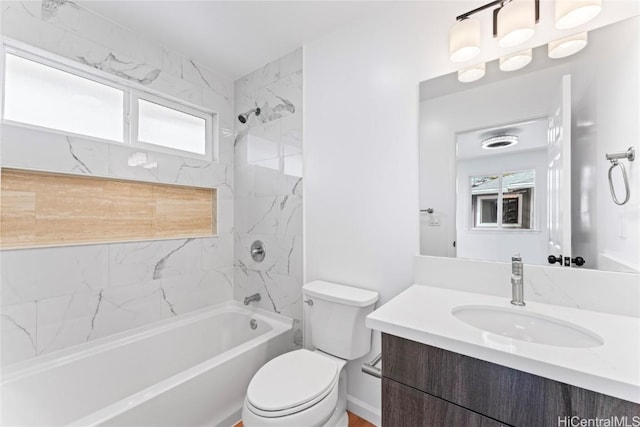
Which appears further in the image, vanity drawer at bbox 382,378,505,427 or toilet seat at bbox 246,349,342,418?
toilet seat at bbox 246,349,342,418

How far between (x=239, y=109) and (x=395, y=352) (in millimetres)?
2328

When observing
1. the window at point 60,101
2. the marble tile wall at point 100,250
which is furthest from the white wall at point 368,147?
the window at point 60,101

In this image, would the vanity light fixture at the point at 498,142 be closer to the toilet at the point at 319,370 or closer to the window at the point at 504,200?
the window at the point at 504,200

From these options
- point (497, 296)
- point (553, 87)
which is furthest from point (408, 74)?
point (497, 296)

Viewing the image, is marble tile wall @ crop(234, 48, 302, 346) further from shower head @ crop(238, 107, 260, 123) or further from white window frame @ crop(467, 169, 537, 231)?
white window frame @ crop(467, 169, 537, 231)

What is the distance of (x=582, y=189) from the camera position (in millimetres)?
1107

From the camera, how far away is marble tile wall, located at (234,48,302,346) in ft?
6.77

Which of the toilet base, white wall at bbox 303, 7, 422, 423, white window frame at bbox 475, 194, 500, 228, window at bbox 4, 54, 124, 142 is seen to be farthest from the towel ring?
window at bbox 4, 54, 124, 142

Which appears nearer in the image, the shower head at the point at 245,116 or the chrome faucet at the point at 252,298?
the chrome faucet at the point at 252,298

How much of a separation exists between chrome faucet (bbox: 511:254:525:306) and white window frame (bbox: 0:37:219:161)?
2.27 meters

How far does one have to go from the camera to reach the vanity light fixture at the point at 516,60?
3.93 feet

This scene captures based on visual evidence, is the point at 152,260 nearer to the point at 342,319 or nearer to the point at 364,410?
the point at 342,319

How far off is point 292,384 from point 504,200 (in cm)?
134

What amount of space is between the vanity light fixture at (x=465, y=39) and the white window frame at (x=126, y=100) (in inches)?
74.5
